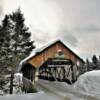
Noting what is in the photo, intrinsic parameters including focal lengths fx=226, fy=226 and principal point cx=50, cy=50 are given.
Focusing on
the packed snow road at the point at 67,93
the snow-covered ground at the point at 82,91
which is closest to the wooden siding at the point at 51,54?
the packed snow road at the point at 67,93

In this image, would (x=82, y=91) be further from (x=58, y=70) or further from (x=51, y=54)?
(x=58, y=70)

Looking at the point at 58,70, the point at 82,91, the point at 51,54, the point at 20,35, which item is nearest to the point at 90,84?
the point at 82,91

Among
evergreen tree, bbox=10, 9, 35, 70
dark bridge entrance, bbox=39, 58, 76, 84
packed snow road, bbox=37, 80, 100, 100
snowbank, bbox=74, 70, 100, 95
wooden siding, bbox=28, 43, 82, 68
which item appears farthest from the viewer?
evergreen tree, bbox=10, 9, 35, 70

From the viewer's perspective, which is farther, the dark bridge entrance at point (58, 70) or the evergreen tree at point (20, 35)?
the evergreen tree at point (20, 35)

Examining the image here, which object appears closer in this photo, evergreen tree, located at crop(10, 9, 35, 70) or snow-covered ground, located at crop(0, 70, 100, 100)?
snow-covered ground, located at crop(0, 70, 100, 100)

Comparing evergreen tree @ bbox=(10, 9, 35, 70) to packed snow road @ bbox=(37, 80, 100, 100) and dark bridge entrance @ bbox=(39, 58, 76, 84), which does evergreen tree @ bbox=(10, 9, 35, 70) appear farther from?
packed snow road @ bbox=(37, 80, 100, 100)

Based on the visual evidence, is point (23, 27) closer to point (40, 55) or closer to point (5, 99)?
point (40, 55)

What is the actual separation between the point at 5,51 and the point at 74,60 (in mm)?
9719

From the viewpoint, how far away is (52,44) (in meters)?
25.9

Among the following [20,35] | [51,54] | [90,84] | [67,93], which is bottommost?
[67,93]

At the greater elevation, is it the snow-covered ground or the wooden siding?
the wooden siding

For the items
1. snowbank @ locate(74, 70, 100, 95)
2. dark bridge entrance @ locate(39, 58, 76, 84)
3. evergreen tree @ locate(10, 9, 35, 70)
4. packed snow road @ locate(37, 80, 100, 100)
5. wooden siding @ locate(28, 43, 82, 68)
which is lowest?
packed snow road @ locate(37, 80, 100, 100)

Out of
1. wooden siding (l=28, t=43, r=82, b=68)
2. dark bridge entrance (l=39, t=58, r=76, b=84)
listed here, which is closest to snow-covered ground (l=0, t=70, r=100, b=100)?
wooden siding (l=28, t=43, r=82, b=68)

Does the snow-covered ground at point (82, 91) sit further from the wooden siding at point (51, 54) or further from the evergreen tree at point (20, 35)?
the evergreen tree at point (20, 35)
